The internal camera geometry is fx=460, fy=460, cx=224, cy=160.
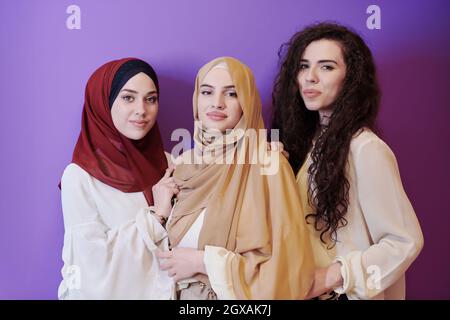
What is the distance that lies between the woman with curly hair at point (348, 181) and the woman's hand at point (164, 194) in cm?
44

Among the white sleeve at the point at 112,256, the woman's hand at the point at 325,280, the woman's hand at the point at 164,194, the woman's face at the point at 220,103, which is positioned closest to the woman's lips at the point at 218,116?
the woman's face at the point at 220,103

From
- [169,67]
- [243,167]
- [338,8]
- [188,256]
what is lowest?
[188,256]

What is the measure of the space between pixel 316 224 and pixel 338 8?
921 mm

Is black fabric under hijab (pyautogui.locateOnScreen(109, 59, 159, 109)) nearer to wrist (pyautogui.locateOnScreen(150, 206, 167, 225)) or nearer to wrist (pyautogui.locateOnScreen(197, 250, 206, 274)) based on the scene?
wrist (pyautogui.locateOnScreen(150, 206, 167, 225))

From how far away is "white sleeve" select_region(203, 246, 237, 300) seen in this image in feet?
4.43

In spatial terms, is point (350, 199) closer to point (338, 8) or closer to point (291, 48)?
point (291, 48)

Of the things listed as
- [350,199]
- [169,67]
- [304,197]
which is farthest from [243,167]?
[169,67]

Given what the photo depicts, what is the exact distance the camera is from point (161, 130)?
1.87 metres

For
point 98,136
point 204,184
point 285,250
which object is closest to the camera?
point 285,250

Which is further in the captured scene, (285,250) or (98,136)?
(98,136)

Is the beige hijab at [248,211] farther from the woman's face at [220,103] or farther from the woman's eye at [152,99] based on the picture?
the woman's eye at [152,99]

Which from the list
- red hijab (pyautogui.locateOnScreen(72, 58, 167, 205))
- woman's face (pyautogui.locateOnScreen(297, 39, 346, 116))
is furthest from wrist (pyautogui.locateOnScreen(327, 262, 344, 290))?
red hijab (pyautogui.locateOnScreen(72, 58, 167, 205))

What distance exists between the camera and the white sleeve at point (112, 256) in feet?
4.88

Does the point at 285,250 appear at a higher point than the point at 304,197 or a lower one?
lower
